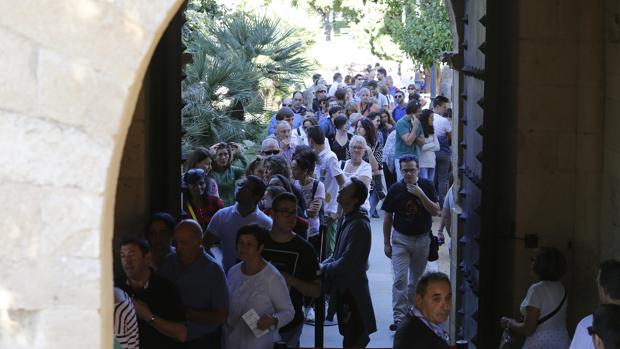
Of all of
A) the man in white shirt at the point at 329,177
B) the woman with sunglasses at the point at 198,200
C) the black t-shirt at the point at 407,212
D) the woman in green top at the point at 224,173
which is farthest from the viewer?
the man in white shirt at the point at 329,177

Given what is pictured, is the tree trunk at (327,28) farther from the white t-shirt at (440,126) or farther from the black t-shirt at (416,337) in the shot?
the black t-shirt at (416,337)

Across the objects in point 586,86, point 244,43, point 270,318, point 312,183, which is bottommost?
point 270,318

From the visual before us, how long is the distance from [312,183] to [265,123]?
6379 mm

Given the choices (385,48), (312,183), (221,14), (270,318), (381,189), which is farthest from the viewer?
(385,48)

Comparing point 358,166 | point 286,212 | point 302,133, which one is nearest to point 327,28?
point 302,133

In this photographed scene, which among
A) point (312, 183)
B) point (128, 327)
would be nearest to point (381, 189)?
point (312, 183)

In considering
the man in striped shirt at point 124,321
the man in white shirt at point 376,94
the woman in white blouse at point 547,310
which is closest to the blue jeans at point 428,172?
the man in white shirt at point 376,94

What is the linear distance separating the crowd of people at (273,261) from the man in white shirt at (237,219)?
1cm

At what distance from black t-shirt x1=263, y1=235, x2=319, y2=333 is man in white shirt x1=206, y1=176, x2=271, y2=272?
82 centimetres

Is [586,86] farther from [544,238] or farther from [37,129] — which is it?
[37,129]

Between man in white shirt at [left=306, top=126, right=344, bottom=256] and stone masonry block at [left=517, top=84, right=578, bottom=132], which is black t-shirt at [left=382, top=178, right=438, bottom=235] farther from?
stone masonry block at [left=517, top=84, right=578, bottom=132]

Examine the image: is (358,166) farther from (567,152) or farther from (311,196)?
(567,152)

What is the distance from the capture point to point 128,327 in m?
5.93

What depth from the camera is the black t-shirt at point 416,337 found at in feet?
18.4
